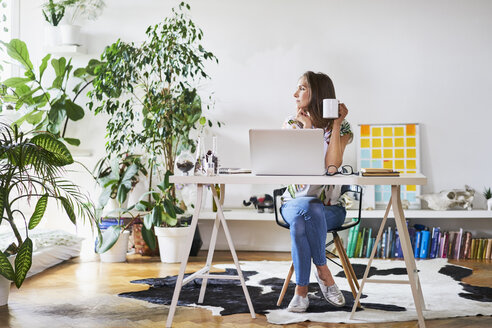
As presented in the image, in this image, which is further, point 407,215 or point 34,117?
point 34,117

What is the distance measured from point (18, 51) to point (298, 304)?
3.40 meters

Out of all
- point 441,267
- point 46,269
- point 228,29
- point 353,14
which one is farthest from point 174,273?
point 353,14

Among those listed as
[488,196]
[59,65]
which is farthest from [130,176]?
[488,196]

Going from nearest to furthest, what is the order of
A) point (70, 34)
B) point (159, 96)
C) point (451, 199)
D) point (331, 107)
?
point (331, 107), point (159, 96), point (451, 199), point (70, 34)

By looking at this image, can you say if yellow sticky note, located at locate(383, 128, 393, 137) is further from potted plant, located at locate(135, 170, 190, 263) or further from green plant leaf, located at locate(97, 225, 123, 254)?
green plant leaf, located at locate(97, 225, 123, 254)

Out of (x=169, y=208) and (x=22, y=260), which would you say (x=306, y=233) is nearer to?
(x=22, y=260)

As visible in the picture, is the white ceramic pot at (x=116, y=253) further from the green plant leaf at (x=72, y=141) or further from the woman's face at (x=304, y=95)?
the woman's face at (x=304, y=95)

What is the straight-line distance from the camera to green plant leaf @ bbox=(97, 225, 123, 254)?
4.68 meters

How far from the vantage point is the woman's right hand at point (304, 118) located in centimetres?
344

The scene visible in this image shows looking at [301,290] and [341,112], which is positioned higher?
[341,112]

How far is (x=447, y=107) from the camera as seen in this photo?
5.36 metres

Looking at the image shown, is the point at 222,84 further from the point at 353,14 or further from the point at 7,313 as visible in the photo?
the point at 7,313

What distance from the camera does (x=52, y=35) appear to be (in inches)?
221

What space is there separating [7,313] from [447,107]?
12.7 feet
